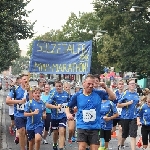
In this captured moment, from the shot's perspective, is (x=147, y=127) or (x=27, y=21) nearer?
(x=147, y=127)

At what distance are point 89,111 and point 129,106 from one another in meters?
3.79

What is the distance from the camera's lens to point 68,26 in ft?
292

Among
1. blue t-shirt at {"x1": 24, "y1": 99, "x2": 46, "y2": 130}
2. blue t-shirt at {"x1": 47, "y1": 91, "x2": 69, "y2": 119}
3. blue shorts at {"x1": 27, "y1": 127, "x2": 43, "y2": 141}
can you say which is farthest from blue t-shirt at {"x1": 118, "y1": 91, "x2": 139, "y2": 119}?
blue shorts at {"x1": 27, "y1": 127, "x2": 43, "y2": 141}

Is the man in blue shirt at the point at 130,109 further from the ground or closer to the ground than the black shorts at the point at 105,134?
further from the ground

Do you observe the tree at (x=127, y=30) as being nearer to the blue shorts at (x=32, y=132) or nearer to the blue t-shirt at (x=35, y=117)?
the blue t-shirt at (x=35, y=117)

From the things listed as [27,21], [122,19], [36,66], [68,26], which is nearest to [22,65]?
A: [68,26]

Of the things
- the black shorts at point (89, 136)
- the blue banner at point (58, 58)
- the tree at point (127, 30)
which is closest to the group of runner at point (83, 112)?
the black shorts at point (89, 136)

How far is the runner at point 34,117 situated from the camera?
10.4 m

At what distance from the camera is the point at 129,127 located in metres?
12.2

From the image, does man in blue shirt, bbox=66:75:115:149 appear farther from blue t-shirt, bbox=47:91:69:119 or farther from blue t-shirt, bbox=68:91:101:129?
blue t-shirt, bbox=47:91:69:119

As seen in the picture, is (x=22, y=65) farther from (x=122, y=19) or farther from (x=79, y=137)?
(x=79, y=137)

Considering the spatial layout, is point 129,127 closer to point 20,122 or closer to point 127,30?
point 20,122

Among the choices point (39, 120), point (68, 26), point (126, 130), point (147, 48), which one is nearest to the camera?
point (39, 120)

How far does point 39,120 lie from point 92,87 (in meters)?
2.55
